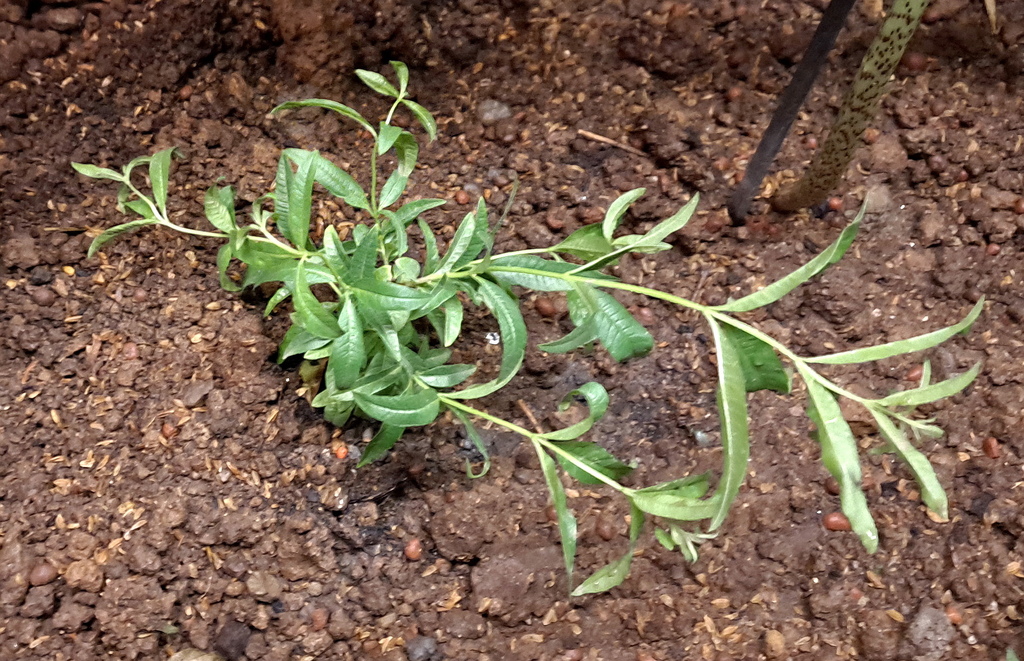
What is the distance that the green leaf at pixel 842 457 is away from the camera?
2.46 feet

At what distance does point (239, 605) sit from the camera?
1.10 meters

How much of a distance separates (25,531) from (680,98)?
1317 millimetres

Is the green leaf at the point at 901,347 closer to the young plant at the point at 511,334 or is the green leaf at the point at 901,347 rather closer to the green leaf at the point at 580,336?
the young plant at the point at 511,334

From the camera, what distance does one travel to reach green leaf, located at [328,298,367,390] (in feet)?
3.05

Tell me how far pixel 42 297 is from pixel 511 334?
0.79 meters

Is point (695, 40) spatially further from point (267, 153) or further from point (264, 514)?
point (264, 514)

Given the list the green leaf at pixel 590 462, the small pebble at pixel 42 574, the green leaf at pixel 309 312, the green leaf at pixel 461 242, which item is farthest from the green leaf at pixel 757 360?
the small pebble at pixel 42 574

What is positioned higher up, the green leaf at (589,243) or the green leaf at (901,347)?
the green leaf at (901,347)

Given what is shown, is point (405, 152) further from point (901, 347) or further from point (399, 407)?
point (901, 347)

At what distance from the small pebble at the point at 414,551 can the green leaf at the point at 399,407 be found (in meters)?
0.30

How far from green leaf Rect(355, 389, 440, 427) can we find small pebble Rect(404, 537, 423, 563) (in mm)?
303

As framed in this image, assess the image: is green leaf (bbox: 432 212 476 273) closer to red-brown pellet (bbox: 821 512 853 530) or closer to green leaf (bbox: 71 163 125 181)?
green leaf (bbox: 71 163 125 181)

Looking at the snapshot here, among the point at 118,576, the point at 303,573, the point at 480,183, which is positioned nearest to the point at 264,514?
the point at 303,573

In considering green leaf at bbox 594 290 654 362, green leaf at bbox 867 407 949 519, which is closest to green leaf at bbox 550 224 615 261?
green leaf at bbox 594 290 654 362
